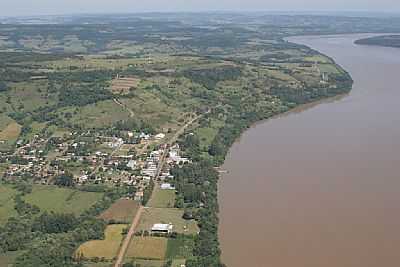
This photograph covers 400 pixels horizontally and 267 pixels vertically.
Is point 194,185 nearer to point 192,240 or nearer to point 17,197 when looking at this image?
point 192,240

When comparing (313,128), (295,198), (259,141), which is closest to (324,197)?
(295,198)

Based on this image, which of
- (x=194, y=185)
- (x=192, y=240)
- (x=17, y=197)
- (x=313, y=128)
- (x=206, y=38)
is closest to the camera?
(x=192, y=240)

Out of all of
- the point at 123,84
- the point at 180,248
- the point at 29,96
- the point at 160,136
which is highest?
the point at 123,84

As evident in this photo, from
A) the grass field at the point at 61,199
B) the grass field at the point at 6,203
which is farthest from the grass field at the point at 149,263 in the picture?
the grass field at the point at 6,203

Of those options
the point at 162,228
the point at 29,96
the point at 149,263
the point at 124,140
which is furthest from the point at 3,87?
the point at 149,263

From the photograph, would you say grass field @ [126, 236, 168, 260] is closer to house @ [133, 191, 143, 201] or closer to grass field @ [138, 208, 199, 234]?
grass field @ [138, 208, 199, 234]

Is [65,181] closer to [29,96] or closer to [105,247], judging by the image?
[105,247]

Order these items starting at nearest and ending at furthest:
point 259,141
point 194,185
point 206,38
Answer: point 194,185, point 259,141, point 206,38

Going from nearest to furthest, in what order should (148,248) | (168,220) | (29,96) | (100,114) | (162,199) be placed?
1. (148,248)
2. (168,220)
3. (162,199)
4. (100,114)
5. (29,96)
